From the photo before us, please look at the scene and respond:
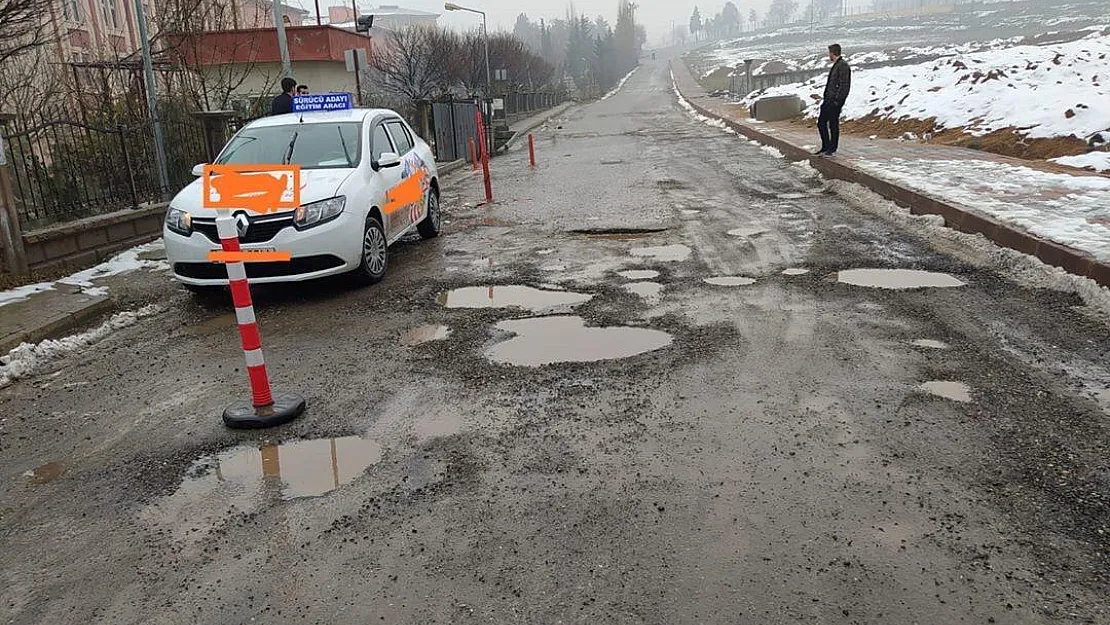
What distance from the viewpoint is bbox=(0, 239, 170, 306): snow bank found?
7.85 m

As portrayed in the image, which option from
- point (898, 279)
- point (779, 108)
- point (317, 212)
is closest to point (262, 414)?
point (317, 212)

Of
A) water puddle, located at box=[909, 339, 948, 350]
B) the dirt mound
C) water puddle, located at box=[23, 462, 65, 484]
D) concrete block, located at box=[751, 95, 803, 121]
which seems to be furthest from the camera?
concrete block, located at box=[751, 95, 803, 121]

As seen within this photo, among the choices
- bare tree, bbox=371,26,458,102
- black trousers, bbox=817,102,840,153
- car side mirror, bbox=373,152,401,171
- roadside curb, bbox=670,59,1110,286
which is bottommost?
roadside curb, bbox=670,59,1110,286

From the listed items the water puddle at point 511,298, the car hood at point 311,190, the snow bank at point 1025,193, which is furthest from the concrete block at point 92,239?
the snow bank at point 1025,193

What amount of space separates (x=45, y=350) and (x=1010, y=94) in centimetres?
1790

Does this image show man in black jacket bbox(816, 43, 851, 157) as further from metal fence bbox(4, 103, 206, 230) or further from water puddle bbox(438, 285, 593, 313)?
metal fence bbox(4, 103, 206, 230)

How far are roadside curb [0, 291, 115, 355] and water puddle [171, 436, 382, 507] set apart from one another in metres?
3.29

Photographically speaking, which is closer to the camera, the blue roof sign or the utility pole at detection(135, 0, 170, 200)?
the blue roof sign

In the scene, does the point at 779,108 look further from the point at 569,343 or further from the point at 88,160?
the point at 569,343

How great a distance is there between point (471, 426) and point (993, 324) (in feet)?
12.4

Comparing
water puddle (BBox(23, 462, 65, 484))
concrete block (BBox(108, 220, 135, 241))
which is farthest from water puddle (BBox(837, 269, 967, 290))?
concrete block (BBox(108, 220, 135, 241))

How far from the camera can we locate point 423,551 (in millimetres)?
3264

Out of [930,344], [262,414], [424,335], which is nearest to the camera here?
[262,414]

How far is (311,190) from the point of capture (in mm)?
7523
